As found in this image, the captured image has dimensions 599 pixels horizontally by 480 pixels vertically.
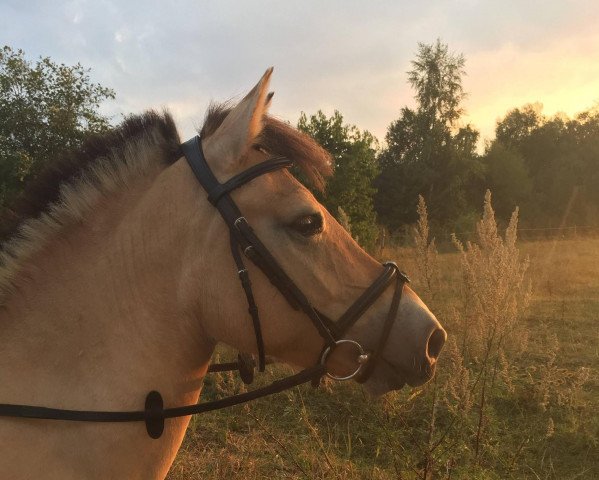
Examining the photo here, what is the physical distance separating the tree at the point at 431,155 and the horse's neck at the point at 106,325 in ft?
96.7

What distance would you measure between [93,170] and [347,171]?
12.8m

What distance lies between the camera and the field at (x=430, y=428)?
359cm

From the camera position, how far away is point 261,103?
1855 millimetres

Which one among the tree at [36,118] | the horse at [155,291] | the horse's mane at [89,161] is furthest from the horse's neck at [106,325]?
the tree at [36,118]

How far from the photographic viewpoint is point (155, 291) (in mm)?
1770

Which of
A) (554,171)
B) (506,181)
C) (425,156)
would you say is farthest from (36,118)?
(554,171)

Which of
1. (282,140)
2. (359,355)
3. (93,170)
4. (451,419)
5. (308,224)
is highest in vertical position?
(282,140)

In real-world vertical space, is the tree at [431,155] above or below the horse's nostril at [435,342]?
above

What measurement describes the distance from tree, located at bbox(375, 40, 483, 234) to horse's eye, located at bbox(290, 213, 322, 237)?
29261mm

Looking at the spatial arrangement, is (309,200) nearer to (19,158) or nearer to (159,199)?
(159,199)

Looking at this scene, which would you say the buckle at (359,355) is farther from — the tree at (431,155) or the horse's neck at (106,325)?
the tree at (431,155)

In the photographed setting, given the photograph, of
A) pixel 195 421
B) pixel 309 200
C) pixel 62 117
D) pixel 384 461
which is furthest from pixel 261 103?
pixel 62 117

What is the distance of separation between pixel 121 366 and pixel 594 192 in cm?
4694

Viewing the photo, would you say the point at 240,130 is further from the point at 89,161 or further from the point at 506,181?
the point at 506,181
